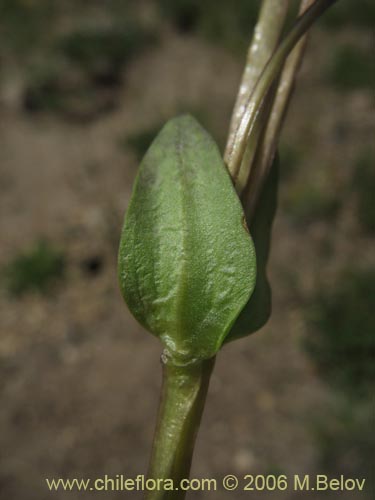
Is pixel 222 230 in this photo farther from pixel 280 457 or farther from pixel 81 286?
pixel 81 286

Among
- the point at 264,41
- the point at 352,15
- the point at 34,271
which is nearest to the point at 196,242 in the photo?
the point at 264,41

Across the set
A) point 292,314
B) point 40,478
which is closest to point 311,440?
point 292,314

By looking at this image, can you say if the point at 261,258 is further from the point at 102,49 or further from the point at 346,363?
the point at 102,49

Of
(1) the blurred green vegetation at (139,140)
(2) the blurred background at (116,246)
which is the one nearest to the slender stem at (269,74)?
(2) the blurred background at (116,246)

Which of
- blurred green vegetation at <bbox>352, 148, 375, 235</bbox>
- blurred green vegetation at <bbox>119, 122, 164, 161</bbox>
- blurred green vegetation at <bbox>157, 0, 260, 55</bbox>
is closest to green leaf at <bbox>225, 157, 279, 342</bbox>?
blurred green vegetation at <bbox>352, 148, 375, 235</bbox>

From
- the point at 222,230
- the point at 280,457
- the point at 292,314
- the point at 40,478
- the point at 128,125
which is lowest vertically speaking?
the point at 40,478

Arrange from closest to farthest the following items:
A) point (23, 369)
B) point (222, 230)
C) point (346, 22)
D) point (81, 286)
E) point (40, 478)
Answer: point (222, 230) → point (40, 478) → point (23, 369) → point (81, 286) → point (346, 22)
